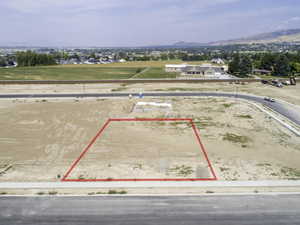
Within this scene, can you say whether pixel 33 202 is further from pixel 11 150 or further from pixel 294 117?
pixel 294 117

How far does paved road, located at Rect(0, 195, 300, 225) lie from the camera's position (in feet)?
34.1

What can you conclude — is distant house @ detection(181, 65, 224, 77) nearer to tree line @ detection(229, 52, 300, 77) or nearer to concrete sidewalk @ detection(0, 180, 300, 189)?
tree line @ detection(229, 52, 300, 77)

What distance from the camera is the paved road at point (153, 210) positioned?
10383 mm

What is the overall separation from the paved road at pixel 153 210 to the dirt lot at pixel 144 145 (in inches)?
87.8

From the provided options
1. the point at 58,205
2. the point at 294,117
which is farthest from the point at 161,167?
the point at 294,117

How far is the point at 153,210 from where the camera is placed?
11031 millimetres

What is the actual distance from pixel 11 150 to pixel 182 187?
1566 cm

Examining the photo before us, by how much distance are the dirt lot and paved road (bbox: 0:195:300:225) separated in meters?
2.23

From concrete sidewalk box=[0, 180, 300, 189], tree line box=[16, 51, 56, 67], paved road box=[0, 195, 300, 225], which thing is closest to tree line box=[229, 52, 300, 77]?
concrete sidewalk box=[0, 180, 300, 189]

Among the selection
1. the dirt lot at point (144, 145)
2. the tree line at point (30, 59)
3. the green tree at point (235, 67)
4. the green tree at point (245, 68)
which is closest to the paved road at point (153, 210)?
the dirt lot at point (144, 145)

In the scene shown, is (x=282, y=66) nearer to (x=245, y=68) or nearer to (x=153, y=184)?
(x=245, y=68)

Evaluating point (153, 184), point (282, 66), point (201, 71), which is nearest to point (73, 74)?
point (201, 71)

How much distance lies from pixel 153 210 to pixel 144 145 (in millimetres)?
8244

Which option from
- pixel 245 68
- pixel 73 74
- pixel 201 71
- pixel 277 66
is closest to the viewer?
pixel 277 66
